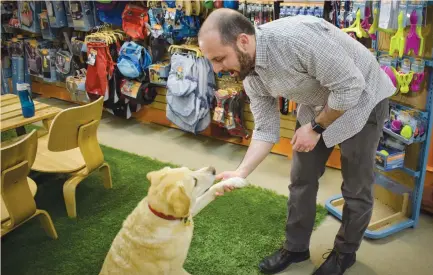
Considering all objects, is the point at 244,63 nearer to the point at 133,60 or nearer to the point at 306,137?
the point at 306,137

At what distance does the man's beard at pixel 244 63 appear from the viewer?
174 centimetres

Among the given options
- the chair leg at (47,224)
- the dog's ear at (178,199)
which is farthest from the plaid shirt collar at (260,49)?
the chair leg at (47,224)

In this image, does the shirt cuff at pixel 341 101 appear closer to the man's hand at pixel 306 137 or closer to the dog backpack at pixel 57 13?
the man's hand at pixel 306 137

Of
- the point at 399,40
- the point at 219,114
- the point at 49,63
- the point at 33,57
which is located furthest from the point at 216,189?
the point at 33,57

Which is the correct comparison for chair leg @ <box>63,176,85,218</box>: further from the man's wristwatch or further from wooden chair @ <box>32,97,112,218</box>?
the man's wristwatch

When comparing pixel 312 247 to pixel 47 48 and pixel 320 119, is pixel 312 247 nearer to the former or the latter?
pixel 320 119

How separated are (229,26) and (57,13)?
14.2 feet

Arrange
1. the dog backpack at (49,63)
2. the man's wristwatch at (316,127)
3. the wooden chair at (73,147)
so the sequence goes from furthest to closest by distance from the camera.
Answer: the dog backpack at (49,63)
the wooden chair at (73,147)
the man's wristwatch at (316,127)

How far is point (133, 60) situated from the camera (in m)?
4.67

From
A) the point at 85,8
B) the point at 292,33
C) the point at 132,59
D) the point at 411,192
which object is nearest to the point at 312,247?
the point at 411,192

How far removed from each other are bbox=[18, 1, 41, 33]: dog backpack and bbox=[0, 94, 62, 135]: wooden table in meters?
2.26

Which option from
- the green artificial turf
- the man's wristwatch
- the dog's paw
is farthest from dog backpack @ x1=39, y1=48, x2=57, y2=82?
the man's wristwatch

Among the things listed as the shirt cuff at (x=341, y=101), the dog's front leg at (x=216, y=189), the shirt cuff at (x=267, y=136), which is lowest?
the dog's front leg at (x=216, y=189)

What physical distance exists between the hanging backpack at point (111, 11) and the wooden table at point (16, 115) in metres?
1.66
